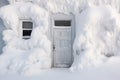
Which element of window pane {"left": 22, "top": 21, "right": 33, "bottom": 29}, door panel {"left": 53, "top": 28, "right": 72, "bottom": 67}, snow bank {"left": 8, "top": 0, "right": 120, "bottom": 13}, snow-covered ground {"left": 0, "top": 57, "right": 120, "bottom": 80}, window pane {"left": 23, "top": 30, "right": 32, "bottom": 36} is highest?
snow bank {"left": 8, "top": 0, "right": 120, "bottom": 13}

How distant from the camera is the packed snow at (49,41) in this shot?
1070 cm

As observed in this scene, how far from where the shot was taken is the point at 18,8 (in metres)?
12.1

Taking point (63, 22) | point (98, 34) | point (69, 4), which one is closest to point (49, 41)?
point (63, 22)

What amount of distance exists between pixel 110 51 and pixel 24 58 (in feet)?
10.5

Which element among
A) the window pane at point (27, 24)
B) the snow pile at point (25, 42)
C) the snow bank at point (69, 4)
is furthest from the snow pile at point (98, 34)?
the window pane at point (27, 24)

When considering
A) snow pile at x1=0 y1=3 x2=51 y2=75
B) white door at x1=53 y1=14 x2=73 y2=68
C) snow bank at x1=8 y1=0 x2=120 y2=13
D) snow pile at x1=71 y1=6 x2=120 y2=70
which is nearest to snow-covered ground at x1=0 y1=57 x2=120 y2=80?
snow pile at x1=0 y1=3 x2=51 y2=75

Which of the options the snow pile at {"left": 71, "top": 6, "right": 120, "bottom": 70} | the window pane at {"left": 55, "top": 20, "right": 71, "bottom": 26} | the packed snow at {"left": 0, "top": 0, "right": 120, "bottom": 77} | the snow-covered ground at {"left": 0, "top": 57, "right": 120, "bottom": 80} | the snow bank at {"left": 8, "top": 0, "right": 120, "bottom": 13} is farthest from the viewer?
the window pane at {"left": 55, "top": 20, "right": 71, "bottom": 26}

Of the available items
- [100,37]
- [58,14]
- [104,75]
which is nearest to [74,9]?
[58,14]

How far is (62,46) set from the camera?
12.2 meters

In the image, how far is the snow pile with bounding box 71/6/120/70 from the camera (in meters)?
10.8

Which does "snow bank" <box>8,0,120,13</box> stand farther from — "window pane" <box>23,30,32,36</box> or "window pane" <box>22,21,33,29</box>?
"window pane" <box>23,30,32,36</box>

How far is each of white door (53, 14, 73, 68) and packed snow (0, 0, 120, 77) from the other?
53cm

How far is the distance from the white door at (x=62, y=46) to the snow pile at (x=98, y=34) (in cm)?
89

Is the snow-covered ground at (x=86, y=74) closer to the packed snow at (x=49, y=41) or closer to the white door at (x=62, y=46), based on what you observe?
the packed snow at (x=49, y=41)
